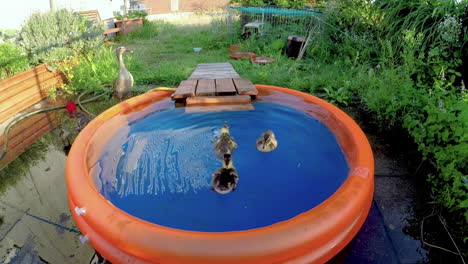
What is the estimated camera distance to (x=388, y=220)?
276cm

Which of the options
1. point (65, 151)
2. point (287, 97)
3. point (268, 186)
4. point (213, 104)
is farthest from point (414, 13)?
point (65, 151)

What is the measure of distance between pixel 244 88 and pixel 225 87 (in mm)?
359

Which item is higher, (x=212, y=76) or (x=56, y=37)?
(x=56, y=37)

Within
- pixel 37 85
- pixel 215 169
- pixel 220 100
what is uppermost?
pixel 220 100

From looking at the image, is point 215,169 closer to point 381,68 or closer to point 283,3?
point 381,68

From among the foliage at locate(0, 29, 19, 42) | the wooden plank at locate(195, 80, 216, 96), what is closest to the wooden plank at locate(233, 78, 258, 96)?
the wooden plank at locate(195, 80, 216, 96)

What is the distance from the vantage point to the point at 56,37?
654 cm

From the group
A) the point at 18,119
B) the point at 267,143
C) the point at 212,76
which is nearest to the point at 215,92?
the point at 212,76

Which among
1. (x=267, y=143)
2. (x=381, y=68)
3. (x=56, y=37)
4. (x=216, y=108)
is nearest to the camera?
(x=267, y=143)

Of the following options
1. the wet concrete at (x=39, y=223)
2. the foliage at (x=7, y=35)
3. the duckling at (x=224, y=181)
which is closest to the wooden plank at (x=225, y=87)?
the duckling at (x=224, y=181)

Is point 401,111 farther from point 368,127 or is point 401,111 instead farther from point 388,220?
point 388,220

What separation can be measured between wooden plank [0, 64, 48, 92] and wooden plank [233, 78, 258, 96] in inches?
166

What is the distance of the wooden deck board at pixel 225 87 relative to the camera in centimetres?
464

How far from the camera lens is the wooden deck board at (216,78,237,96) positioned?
183 inches
